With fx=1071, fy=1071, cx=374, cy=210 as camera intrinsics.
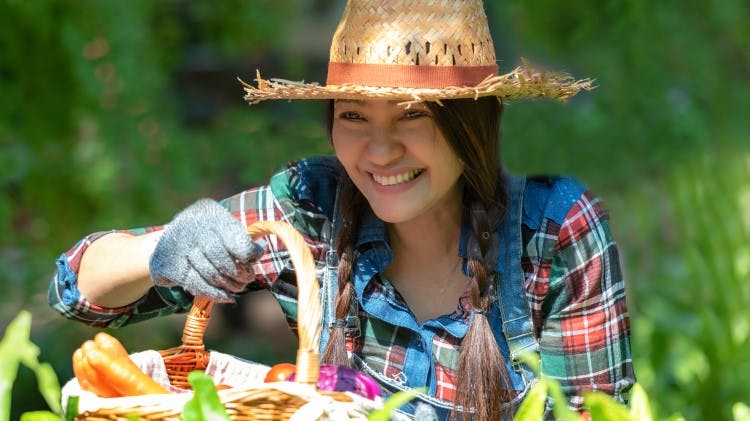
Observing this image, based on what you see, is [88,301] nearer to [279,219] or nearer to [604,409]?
[279,219]

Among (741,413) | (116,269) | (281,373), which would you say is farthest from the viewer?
(116,269)

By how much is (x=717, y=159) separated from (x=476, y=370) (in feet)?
9.51

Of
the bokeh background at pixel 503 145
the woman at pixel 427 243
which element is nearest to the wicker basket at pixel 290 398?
the woman at pixel 427 243

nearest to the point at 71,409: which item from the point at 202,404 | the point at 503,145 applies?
the point at 202,404

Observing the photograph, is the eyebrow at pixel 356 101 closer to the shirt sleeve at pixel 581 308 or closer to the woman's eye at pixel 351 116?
the woman's eye at pixel 351 116

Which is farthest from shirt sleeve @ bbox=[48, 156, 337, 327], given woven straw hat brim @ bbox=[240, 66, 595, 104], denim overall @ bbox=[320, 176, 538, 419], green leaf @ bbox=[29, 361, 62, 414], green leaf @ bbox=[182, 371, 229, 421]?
green leaf @ bbox=[182, 371, 229, 421]

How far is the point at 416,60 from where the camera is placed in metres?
1.80

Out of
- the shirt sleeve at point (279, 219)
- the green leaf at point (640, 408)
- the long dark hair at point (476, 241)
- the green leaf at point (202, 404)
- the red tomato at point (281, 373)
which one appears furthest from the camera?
the shirt sleeve at point (279, 219)

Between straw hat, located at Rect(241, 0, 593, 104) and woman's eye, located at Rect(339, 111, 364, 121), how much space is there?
0.04 meters

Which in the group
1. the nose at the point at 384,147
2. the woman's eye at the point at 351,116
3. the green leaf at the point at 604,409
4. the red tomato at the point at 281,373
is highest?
the woman's eye at the point at 351,116

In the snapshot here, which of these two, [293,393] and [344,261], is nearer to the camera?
[293,393]

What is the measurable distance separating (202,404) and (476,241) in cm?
81

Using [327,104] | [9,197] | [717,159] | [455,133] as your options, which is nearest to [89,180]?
[9,197]

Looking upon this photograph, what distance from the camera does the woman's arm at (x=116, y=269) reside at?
1.83m
